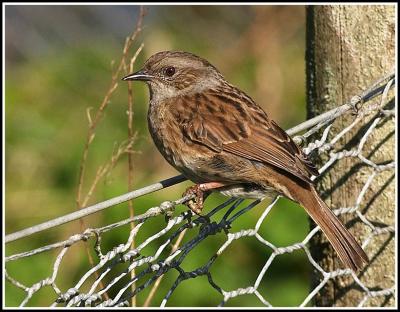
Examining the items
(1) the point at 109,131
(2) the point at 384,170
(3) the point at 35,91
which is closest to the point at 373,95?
(2) the point at 384,170

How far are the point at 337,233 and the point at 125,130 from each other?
3159 millimetres

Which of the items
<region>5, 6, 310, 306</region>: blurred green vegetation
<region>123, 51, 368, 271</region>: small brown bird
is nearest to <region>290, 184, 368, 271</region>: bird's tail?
<region>123, 51, 368, 271</region>: small brown bird

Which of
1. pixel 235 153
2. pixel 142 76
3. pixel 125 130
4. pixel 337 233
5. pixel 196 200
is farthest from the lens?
pixel 125 130

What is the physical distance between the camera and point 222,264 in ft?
15.7

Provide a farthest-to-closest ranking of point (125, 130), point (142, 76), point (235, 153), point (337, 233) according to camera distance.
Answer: point (125, 130) → point (142, 76) → point (235, 153) → point (337, 233)

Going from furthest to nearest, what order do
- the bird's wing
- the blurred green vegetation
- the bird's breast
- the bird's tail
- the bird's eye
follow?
the blurred green vegetation < the bird's eye < the bird's breast < the bird's wing < the bird's tail

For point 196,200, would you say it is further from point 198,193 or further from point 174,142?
point 174,142

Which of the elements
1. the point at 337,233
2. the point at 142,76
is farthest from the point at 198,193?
the point at 142,76

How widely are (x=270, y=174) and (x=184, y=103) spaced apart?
587 millimetres

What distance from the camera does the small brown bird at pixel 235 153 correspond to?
3389 mm

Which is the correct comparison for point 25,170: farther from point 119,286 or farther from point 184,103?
point 184,103

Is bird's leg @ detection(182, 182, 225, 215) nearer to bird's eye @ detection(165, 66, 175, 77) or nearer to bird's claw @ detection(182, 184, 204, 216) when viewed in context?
bird's claw @ detection(182, 184, 204, 216)

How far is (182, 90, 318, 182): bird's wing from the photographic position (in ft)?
11.5

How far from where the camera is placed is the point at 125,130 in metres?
6.28
